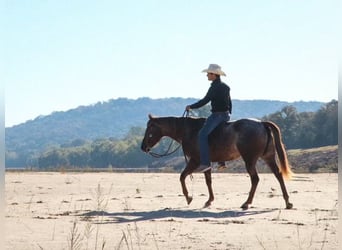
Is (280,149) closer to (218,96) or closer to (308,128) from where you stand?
(218,96)

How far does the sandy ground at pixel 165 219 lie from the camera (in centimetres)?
882

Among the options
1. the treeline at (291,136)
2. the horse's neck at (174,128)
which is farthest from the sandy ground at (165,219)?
the treeline at (291,136)

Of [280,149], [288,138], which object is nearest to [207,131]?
[280,149]

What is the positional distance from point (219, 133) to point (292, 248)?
5.69m

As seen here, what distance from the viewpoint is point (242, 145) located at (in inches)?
539

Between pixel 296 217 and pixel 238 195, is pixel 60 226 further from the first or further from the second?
pixel 238 195

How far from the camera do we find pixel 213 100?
13.9 meters

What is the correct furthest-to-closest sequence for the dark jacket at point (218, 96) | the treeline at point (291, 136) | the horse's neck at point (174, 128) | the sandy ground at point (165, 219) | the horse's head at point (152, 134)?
the treeline at point (291, 136) < the horse's head at point (152, 134) < the horse's neck at point (174, 128) < the dark jacket at point (218, 96) < the sandy ground at point (165, 219)

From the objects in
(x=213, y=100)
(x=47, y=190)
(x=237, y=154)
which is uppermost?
(x=213, y=100)

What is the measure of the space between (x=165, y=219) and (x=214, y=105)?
132 inches

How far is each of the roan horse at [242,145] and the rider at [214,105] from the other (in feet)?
0.51

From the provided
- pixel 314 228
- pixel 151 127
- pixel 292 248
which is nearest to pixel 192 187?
pixel 151 127

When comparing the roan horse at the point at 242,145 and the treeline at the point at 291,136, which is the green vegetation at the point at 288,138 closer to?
A: the treeline at the point at 291,136

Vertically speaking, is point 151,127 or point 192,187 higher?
point 151,127
